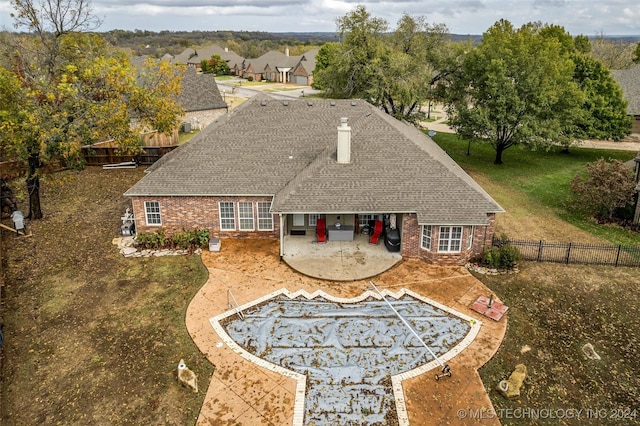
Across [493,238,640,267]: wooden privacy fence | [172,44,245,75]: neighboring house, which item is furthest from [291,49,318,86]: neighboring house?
[493,238,640,267]: wooden privacy fence

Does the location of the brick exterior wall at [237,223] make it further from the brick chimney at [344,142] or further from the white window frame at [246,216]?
the brick chimney at [344,142]

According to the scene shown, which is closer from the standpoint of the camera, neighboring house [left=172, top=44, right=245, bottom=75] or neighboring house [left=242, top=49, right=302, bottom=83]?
neighboring house [left=242, top=49, right=302, bottom=83]

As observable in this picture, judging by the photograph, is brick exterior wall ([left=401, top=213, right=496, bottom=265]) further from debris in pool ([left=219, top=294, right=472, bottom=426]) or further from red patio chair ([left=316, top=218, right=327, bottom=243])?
red patio chair ([left=316, top=218, right=327, bottom=243])

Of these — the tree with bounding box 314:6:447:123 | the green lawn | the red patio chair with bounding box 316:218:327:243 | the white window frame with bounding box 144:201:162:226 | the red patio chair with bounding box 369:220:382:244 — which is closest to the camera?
the red patio chair with bounding box 369:220:382:244

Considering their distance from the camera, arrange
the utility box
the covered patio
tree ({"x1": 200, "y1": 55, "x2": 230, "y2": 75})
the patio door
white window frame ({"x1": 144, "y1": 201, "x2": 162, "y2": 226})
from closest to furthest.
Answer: the covered patio → the utility box → white window frame ({"x1": 144, "y1": 201, "x2": 162, "y2": 226}) → the patio door → tree ({"x1": 200, "y1": 55, "x2": 230, "y2": 75})

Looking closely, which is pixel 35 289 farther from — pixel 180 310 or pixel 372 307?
pixel 372 307

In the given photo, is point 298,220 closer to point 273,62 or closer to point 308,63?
point 308,63

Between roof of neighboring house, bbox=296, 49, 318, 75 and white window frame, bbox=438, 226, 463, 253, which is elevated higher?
roof of neighboring house, bbox=296, 49, 318, 75
